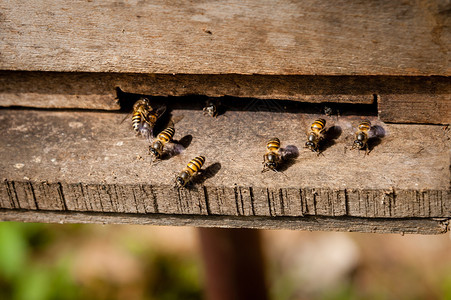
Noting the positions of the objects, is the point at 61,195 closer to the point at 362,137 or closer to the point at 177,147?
the point at 177,147

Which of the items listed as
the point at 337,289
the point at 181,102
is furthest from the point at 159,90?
the point at 337,289

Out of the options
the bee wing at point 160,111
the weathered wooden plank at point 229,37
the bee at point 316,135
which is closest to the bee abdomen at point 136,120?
the bee wing at point 160,111

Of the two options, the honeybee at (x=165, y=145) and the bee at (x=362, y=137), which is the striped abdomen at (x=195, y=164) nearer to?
the honeybee at (x=165, y=145)

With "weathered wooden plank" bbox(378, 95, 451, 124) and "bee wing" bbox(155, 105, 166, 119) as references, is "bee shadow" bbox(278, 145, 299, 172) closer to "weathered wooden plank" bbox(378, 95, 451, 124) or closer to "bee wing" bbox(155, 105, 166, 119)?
"weathered wooden plank" bbox(378, 95, 451, 124)

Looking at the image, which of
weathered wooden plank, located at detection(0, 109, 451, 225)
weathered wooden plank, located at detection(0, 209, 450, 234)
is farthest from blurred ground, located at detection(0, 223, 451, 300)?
weathered wooden plank, located at detection(0, 109, 451, 225)

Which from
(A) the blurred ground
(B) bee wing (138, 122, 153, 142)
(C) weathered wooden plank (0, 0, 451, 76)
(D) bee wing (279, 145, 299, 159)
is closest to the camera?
(C) weathered wooden plank (0, 0, 451, 76)

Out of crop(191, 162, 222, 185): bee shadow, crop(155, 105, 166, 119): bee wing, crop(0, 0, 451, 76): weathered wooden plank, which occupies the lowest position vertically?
crop(191, 162, 222, 185): bee shadow

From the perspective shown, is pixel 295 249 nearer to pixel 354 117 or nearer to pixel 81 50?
pixel 354 117
